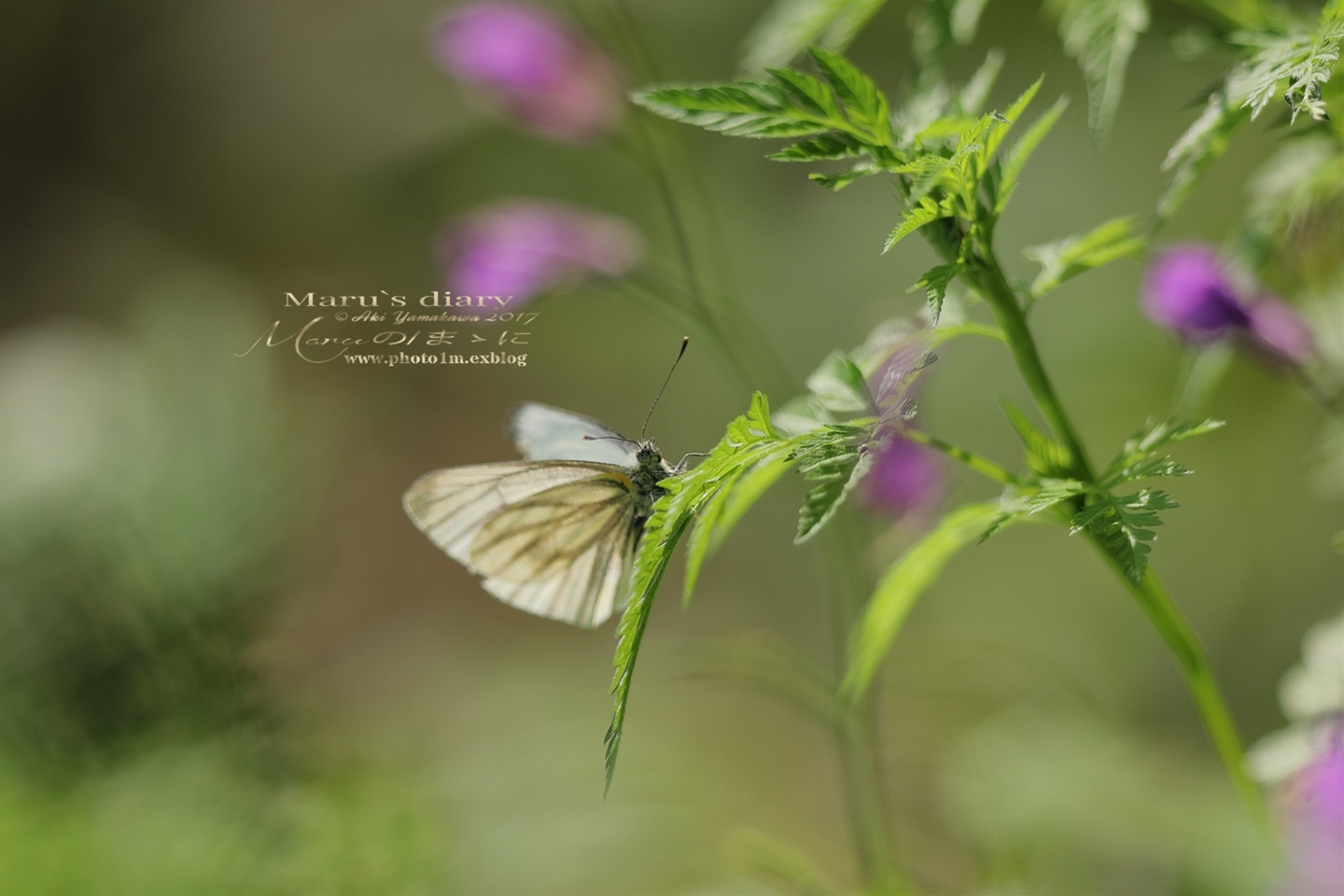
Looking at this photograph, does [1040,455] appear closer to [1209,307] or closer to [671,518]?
[671,518]

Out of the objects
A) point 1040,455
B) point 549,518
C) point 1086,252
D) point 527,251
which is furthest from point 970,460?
point 527,251

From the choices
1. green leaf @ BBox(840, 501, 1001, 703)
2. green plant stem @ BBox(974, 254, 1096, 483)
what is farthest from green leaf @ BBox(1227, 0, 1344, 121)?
green leaf @ BBox(840, 501, 1001, 703)

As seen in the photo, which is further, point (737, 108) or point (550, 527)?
point (550, 527)

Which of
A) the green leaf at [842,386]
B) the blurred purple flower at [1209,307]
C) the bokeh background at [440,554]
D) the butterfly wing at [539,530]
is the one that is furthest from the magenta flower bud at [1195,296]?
the butterfly wing at [539,530]

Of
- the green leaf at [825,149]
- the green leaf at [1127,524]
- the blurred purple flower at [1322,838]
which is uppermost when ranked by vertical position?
the green leaf at [825,149]

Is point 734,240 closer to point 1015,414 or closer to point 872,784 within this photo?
point 872,784

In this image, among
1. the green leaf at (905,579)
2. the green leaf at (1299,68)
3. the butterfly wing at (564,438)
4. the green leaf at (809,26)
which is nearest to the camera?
the green leaf at (1299,68)

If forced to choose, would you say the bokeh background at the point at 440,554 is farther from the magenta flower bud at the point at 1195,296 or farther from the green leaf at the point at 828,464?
the green leaf at the point at 828,464
